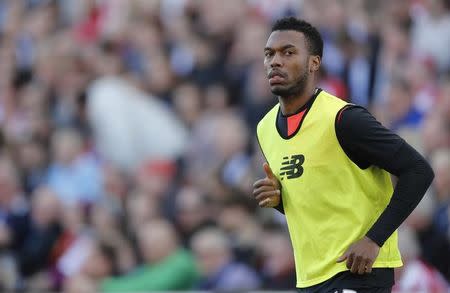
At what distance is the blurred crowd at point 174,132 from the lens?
899 centimetres

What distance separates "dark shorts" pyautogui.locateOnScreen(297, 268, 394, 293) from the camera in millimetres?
4543

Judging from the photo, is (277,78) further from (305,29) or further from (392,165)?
(392,165)

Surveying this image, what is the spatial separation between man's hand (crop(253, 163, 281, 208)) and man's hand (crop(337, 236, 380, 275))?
1.77 ft

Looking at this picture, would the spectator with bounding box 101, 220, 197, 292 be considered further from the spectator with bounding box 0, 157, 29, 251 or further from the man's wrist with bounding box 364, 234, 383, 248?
the man's wrist with bounding box 364, 234, 383, 248

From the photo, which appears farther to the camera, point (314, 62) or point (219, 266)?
point (219, 266)

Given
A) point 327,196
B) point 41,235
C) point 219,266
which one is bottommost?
point 219,266

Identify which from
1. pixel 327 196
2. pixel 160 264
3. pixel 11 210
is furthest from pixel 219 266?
pixel 327 196

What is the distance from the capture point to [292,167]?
477cm

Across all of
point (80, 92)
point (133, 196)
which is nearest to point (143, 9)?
point (80, 92)

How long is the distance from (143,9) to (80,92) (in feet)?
4.10

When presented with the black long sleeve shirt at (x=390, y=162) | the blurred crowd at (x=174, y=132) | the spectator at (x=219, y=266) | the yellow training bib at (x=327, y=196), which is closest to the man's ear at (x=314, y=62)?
the yellow training bib at (x=327, y=196)

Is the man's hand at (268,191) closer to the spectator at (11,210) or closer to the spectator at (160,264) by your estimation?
the spectator at (160,264)

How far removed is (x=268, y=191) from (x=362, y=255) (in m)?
0.65

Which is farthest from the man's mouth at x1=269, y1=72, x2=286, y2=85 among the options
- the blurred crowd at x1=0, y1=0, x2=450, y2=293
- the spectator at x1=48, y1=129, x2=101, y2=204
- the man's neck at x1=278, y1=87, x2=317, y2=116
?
the spectator at x1=48, y1=129, x2=101, y2=204
